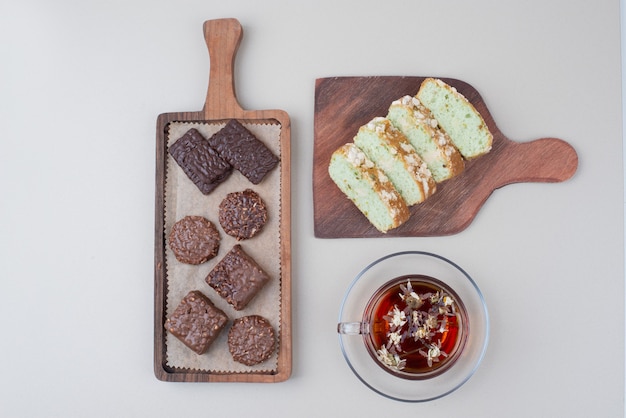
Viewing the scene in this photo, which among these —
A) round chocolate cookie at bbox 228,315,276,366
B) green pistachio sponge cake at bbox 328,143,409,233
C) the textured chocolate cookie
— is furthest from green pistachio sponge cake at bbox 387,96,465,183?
the textured chocolate cookie

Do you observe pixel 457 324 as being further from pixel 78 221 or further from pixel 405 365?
pixel 78 221

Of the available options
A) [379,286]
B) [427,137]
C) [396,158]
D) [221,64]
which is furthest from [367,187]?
[221,64]

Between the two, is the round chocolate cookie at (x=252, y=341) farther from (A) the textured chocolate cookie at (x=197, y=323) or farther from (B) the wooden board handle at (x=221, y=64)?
(B) the wooden board handle at (x=221, y=64)

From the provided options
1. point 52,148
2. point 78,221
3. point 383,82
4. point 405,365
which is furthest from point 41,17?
point 405,365

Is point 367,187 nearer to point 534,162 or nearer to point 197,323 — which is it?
point 534,162

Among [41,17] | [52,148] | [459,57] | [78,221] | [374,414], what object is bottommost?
[374,414]

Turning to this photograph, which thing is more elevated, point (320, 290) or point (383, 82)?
point (383, 82)
